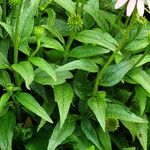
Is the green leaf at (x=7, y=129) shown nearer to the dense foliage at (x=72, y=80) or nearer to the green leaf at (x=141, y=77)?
the dense foliage at (x=72, y=80)

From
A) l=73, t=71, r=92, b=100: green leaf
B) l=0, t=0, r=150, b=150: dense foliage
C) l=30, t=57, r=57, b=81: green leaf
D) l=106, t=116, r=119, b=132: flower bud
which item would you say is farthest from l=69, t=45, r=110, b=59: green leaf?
l=106, t=116, r=119, b=132: flower bud

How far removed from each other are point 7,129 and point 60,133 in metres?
0.24

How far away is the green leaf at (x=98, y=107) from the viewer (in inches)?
75.4

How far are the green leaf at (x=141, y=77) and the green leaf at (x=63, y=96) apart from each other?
308mm

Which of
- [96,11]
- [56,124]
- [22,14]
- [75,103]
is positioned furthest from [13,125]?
[96,11]

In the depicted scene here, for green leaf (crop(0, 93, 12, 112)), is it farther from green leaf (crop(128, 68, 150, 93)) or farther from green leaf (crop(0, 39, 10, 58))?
green leaf (crop(128, 68, 150, 93))

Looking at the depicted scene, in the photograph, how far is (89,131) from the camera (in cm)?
212

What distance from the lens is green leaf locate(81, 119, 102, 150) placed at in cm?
208

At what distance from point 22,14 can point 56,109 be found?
0.49 m

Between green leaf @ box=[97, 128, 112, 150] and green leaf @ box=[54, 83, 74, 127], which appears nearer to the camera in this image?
green leaf @ box=[54, 83, 74, 127]

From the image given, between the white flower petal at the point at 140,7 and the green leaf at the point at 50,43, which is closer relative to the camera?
the white flower petal at the point at 140,7

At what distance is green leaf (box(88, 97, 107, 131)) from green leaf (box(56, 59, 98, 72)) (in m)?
0.14

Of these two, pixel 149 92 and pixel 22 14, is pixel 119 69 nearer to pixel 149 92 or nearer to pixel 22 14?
pixel 149 92

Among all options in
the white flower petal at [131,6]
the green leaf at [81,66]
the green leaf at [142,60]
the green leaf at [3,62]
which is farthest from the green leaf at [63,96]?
the white flower petal at [131,6]
